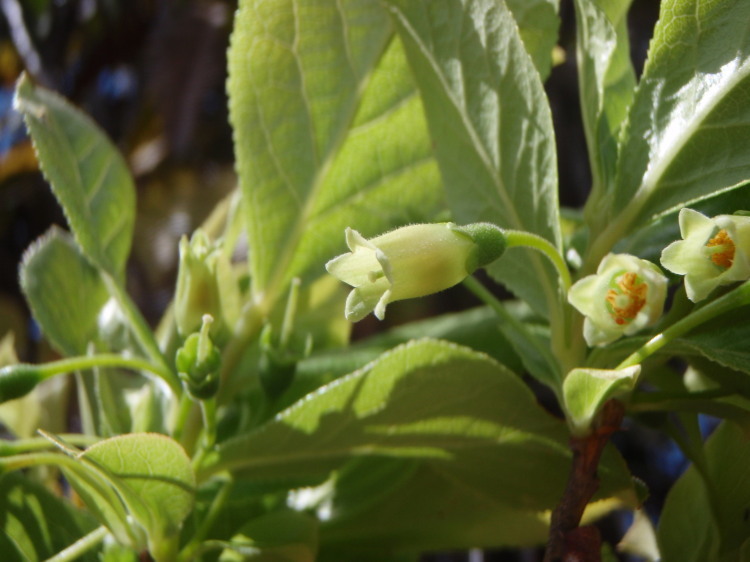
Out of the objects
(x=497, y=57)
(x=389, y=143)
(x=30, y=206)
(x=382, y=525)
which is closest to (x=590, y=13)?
(x=497, y=57)

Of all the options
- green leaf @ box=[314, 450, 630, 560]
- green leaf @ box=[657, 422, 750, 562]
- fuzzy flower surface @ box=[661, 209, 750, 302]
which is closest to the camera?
fuzzy flower surface @ box=[661, 209, 750, 302]

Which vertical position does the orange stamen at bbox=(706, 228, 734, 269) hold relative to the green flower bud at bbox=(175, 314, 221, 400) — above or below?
above

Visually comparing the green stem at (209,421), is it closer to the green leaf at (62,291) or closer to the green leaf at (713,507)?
the green leaf at (62,291)

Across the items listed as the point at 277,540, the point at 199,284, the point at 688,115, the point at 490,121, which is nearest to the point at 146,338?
the point at 199,284

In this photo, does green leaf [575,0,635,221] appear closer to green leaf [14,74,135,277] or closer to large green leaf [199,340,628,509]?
large green leaf [199,340,628,509]

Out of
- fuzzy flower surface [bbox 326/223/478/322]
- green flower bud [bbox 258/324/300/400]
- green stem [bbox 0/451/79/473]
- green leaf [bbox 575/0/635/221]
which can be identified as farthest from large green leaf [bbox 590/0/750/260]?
green stem [bbox 0/451/79/473]

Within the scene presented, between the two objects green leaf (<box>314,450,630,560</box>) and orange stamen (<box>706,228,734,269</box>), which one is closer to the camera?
orange stamen (<box>706,228,734,269</box>)

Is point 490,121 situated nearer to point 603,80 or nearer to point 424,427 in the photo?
point 603,80
